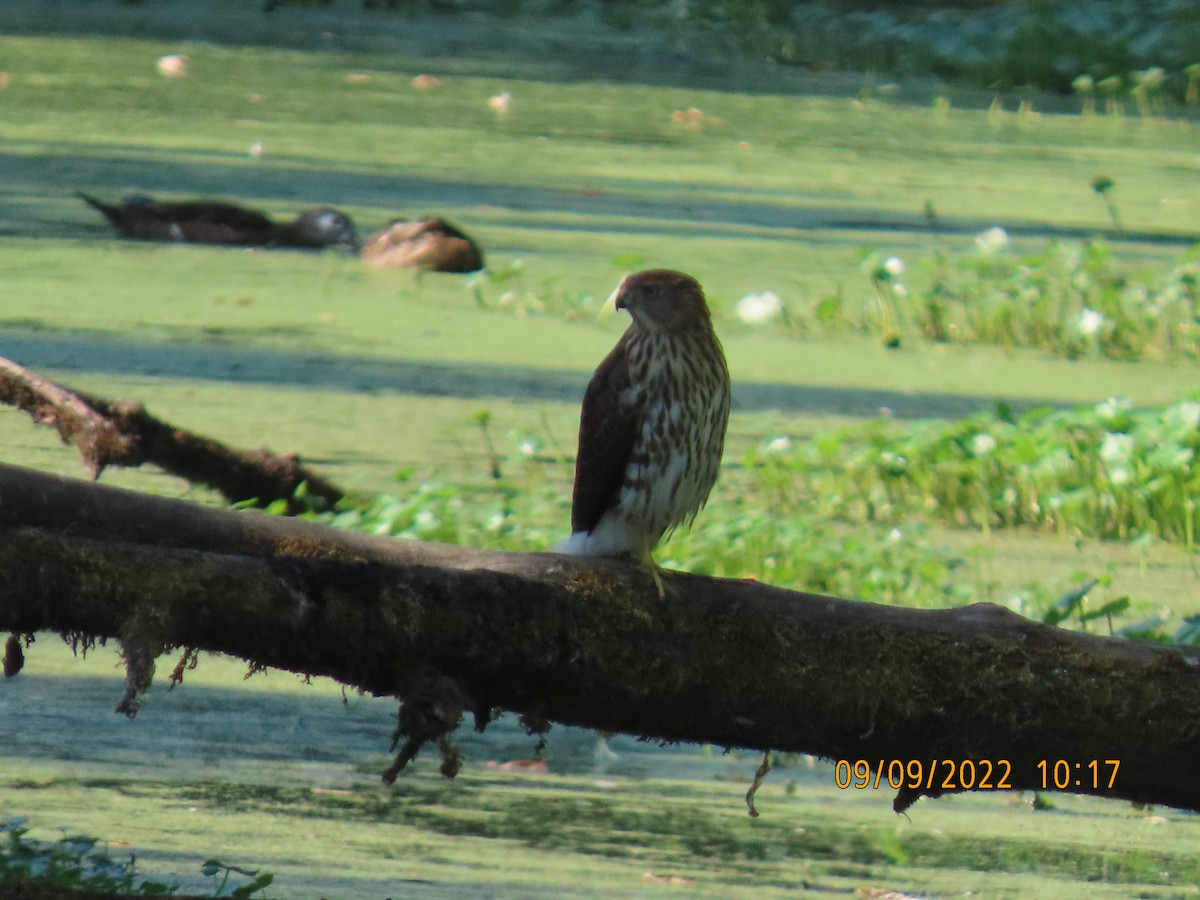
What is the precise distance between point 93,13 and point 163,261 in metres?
6.84

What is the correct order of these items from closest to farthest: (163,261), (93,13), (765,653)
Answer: (765,653) → (163,261) → (93,13)

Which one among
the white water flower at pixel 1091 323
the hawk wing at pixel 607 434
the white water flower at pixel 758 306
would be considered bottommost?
the hawk wing at pixel 607 434

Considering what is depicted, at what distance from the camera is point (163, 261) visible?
7.86 metres

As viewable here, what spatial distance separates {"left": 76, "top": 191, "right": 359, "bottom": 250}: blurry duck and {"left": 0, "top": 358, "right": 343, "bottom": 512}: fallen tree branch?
327cm

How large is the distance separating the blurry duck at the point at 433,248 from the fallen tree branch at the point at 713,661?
526 cm

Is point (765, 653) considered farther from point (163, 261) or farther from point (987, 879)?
point (163, 261)

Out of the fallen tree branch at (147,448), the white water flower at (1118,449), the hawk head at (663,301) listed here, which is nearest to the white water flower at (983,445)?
the white water flower at (1118,449)

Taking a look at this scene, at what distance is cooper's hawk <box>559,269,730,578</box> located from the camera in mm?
3033

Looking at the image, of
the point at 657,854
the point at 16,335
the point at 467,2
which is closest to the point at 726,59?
the point at 467,2

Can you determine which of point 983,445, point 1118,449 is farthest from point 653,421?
point 1118,449

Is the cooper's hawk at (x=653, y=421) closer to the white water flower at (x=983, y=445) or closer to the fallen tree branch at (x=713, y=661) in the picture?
the fallen tree branch at (x=713, y=661)

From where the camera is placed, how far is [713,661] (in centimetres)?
258

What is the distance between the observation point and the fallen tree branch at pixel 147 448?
364cm
